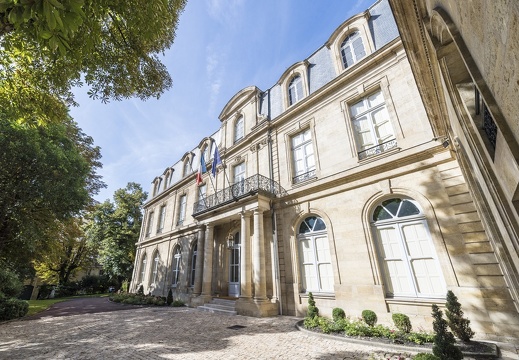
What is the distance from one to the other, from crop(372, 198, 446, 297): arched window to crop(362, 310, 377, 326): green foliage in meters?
0.95

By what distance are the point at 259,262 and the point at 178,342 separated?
177 inches

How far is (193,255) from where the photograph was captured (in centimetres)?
1566

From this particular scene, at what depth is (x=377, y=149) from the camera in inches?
332

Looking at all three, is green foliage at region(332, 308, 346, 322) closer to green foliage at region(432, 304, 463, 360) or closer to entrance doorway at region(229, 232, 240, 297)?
green foliage at region(432, 304, 463, 360)

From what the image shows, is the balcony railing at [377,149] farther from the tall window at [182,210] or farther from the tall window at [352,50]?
the tall window at [182,210]

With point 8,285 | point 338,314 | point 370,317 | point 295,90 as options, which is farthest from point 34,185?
point 370,317

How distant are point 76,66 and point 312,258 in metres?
9.24

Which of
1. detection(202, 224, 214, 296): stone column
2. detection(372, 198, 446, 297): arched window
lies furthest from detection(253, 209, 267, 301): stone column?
detection(372, 198, 446, 297): arched window

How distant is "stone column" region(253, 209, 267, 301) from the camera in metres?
9.35

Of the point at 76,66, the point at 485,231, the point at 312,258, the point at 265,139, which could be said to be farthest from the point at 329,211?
the point at 76,66

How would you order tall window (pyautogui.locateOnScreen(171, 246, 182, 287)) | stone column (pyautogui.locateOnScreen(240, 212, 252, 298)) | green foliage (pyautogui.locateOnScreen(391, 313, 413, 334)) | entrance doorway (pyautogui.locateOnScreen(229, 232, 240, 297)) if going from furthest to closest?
1. tall window (pyautogui.locateOnScreen(171, 246, 182, 287))
2. entrance doorway (pyautogui.locateOnScreen(229, 232, 240, 297))
3. stone column (pyautogui.locateOnScreen(240, 212, 252, 298))
4. green foliage (pyautogui.locateOnScreen(391, 313, 413, 334))

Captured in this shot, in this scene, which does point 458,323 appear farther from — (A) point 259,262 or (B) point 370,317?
(A) point 259,262

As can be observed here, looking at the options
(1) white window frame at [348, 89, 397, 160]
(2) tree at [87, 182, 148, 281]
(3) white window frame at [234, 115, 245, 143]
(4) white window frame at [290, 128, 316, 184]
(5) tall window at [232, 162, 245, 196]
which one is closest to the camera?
(1) white window frame at [348, 89, 397, 160]

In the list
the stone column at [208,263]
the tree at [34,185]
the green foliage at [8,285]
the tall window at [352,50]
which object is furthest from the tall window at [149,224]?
the tall window at [352,50]
